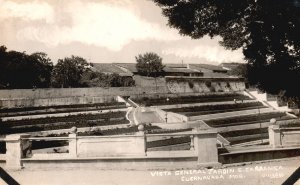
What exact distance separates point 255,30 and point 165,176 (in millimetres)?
4729

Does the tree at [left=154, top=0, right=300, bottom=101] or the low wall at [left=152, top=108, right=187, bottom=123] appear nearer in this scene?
the tree at [left=154, top=0, right=300, bottom=101]

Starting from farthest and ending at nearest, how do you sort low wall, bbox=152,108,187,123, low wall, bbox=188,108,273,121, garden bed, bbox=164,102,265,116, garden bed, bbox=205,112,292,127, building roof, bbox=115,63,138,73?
building roof, bbox=115,63,138,73, garden bed, bbox=164,102,265,116, low wall, bbox=152,108,187,123, low wall, bbox=188,108,273,121, garden bed, bbox=205,112,292,127

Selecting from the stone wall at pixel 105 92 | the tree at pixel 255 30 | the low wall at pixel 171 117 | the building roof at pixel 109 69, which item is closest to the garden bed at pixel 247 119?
the low wall at pixel 171 117

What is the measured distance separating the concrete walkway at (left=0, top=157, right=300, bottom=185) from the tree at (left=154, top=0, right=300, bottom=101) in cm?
229

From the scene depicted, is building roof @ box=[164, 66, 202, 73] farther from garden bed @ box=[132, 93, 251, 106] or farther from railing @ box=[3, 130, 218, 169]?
railing @ box=[3, 130, 218, 169]

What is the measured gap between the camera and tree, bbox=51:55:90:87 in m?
26.1

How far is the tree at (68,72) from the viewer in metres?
26.1

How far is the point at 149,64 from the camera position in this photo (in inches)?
1518

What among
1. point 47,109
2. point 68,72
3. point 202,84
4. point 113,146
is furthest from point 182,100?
point 113,146

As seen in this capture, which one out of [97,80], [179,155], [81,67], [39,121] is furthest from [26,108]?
[179,155]

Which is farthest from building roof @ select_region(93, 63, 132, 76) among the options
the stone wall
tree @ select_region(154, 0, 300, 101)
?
tree @ select_region(154, 0, 300, 101)

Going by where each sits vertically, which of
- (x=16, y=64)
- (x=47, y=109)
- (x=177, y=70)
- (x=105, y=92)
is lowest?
(x=47, y=109)

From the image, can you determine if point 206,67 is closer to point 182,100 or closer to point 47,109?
point 182,100

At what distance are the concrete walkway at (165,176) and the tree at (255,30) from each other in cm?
229
